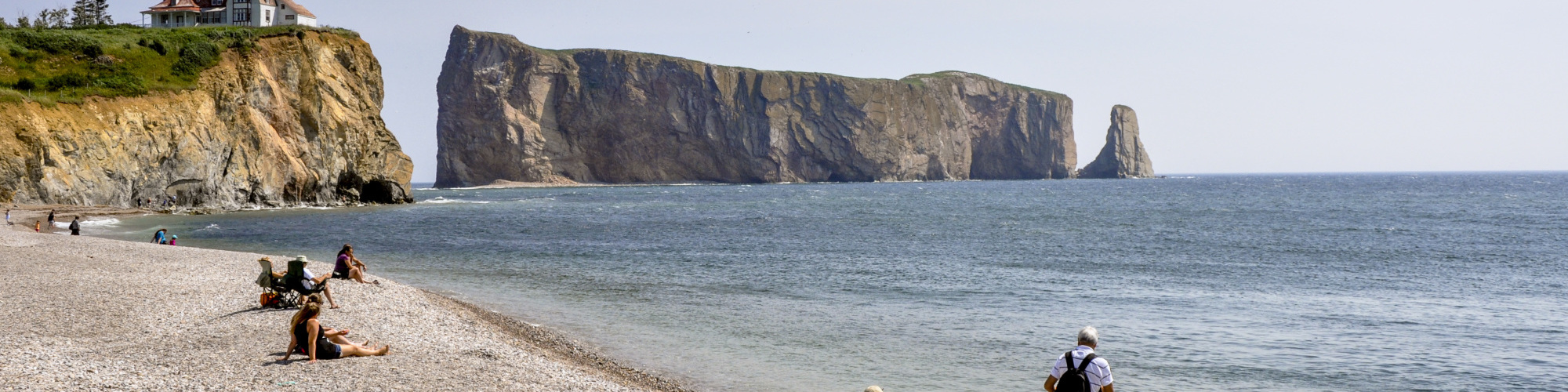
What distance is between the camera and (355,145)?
72.4 meters

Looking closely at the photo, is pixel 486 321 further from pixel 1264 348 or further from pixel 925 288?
pixel 1264 348

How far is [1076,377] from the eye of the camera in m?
8.68

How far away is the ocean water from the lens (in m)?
16.0

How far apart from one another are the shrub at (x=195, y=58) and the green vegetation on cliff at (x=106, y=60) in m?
0.04

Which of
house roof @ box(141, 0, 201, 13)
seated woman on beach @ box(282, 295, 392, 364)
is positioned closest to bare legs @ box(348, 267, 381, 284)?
seated woman on beach @ box(282, 295, 392, 364)

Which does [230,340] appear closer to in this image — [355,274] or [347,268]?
[355,274]

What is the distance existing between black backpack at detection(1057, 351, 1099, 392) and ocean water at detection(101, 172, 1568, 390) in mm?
5824

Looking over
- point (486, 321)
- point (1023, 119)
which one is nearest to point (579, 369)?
point (486, 321)

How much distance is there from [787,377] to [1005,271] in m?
16.8

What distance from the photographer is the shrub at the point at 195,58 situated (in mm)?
58500

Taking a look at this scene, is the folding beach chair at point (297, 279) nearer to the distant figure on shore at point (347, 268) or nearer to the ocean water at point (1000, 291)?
the distant figure on shore at point (347, 268)

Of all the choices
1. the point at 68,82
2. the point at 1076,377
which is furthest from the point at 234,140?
the point at 1076,377

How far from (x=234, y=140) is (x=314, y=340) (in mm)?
54239

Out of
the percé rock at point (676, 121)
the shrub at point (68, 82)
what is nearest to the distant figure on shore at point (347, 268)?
the shrub at point (68, 82)
